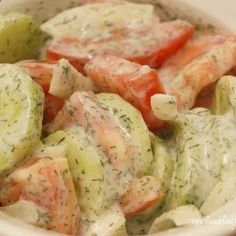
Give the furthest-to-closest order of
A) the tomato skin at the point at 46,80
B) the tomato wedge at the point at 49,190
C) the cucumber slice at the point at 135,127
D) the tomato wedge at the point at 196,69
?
the tomato wedge at the point at 196,69 < the tomato skin at the point at 46,80 < the cucumber slice at the point at 135,127 < the tomato wedge at the point at 49,190

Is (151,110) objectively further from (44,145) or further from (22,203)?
(22,203)

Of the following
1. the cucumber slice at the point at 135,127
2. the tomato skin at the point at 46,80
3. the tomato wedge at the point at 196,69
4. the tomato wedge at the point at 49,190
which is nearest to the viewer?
the tomato wedge at the point at 49,190

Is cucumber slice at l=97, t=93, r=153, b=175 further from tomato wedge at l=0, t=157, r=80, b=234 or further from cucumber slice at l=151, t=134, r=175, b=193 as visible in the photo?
tomato wedge at l=0, t=157, r=80, b=234

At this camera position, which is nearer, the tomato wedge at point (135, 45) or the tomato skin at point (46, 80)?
the tomato skin at point (46, 80)

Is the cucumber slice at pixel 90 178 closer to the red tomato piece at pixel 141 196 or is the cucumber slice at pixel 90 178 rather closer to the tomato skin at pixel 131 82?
the red tomato piece at pixel 141 196

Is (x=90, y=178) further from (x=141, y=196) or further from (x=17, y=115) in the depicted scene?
(x=17, y=115)

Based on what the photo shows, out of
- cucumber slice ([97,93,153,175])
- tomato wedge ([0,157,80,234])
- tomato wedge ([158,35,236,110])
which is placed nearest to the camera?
tomato wedge ([0,157,80,234])

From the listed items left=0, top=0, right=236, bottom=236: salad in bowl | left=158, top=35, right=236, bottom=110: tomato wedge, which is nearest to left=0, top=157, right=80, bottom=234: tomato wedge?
left=0, top=0, right=236, bottom=236: salad in bowl

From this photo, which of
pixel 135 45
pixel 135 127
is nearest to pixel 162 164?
pixel 135 127

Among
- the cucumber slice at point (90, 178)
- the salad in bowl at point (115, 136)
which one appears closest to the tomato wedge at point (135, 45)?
the salad in bowl at point (115, 136)
